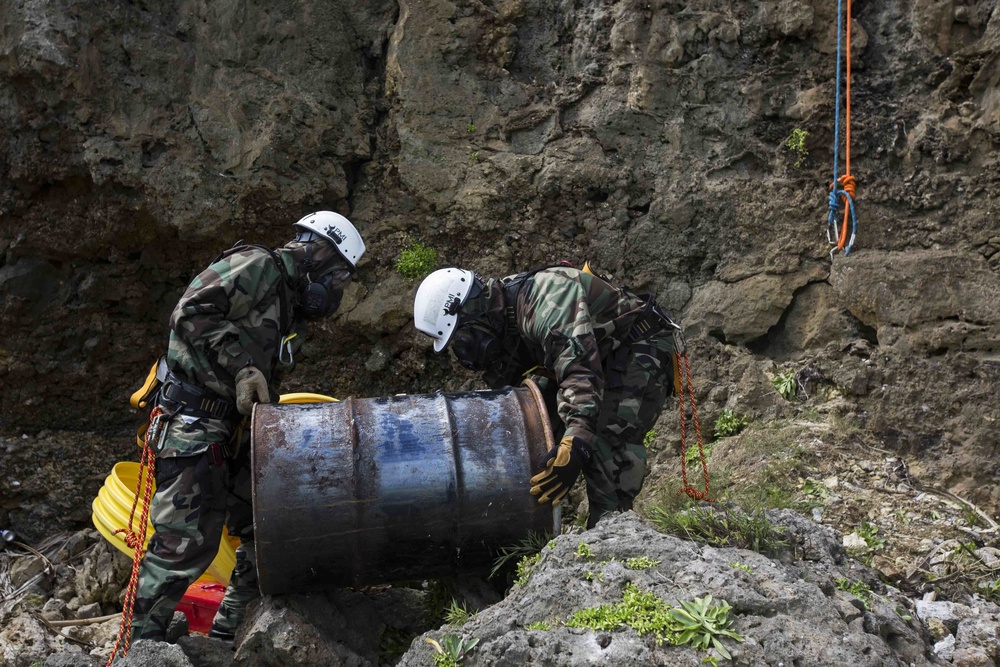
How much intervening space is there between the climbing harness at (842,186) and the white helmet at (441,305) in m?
2.55

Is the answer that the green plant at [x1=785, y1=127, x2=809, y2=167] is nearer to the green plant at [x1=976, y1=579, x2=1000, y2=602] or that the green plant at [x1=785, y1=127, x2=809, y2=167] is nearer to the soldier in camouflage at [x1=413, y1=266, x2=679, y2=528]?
the soldier in camouflage at [x1=413, y1=266, x2=679, y2=528]

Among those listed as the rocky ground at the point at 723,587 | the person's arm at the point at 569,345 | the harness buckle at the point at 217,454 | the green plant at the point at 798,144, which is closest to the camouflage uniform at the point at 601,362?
the person's arm at the point at 569,345

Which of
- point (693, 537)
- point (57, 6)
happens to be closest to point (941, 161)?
point (693, 537)

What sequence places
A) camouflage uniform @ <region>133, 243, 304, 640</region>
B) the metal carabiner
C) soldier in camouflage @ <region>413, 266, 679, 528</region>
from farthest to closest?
the metal carabiner → soldier in camouflage @ <region>413, 266, 679, 528</region> → camouflage uniform @ <region>133, 243, 304, 640</region>

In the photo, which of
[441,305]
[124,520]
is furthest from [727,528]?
[124,520]

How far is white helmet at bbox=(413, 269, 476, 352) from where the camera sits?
4203mm

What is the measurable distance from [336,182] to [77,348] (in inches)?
79.6

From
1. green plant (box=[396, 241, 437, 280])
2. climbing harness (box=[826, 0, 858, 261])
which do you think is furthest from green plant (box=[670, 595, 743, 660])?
green plant (box=[396, 241, 437, 280])

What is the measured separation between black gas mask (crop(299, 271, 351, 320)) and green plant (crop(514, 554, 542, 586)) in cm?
153

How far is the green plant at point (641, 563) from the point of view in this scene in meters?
2.93

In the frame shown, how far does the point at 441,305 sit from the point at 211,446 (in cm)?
114

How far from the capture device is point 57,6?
5.68 meters

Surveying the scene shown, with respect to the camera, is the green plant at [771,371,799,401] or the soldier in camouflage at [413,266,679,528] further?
the green plant at [771,371,799,401]

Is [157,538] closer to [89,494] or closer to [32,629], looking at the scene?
[32,629]
